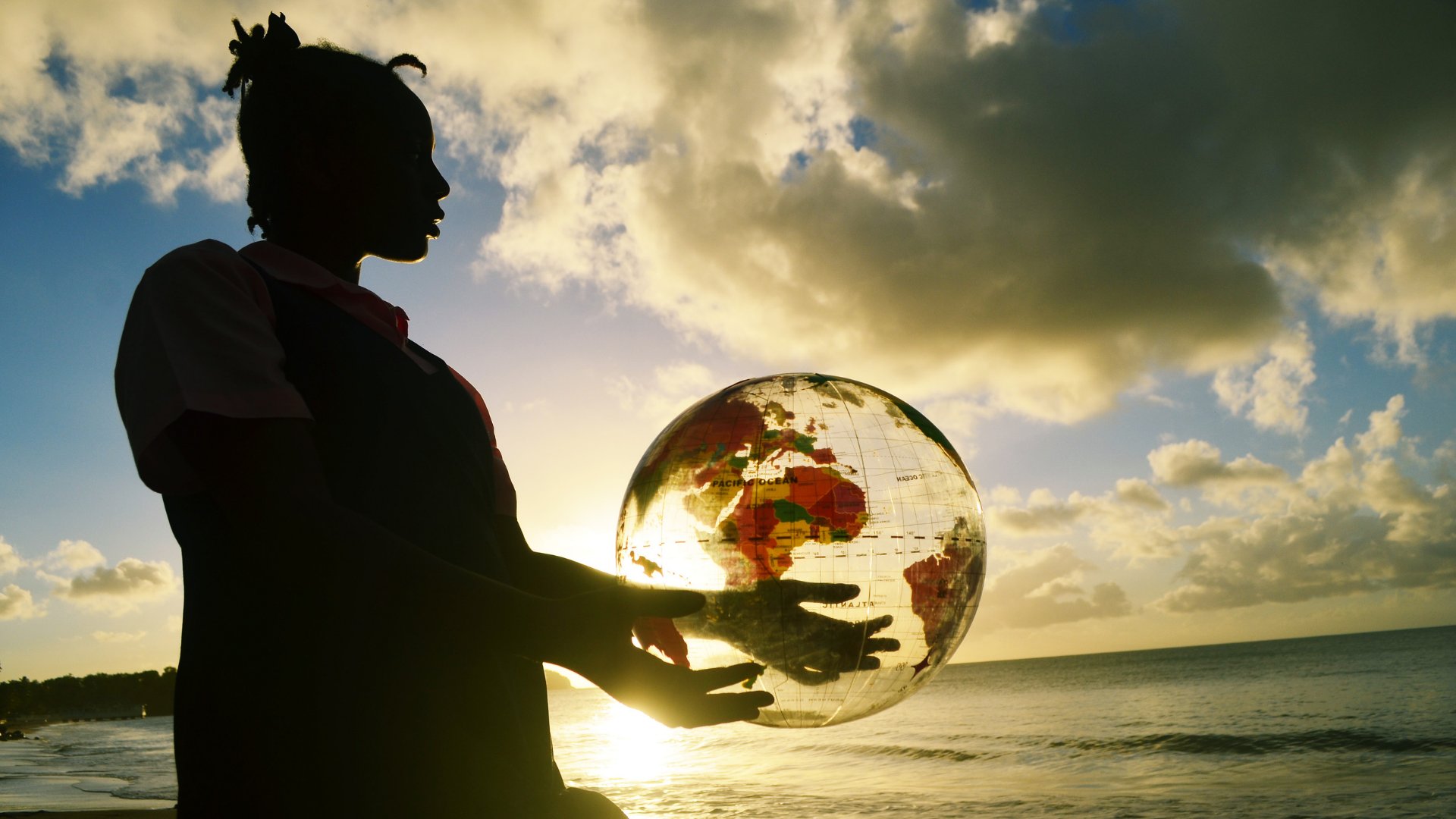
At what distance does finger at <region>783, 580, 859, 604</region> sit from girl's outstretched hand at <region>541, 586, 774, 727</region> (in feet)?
3.47

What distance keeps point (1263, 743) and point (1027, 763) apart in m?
8.78

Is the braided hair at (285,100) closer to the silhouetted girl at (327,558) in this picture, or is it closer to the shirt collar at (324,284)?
the silhouetted girl at (327,558)

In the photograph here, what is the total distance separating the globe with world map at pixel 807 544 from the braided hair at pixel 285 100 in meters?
1.45

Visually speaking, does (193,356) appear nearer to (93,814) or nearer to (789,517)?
(789,517)

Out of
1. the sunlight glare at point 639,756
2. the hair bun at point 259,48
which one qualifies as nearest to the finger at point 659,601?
the hair bun at point 259,48

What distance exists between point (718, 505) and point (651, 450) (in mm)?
420

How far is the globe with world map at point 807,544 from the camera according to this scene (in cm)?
249

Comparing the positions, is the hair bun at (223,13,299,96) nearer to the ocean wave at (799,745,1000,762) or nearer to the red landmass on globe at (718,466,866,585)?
the red landmass on globe at (718,466,866,585)

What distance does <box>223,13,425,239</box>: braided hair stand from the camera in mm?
1539

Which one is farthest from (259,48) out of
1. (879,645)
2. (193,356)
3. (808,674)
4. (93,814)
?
(93,814)

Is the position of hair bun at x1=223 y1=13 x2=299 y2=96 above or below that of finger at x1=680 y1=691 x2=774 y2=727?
above

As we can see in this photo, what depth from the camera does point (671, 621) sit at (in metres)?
2.53

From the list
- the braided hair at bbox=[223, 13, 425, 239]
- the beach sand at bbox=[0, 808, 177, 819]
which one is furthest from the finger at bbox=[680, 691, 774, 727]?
the beach sand at bbox=[0, 808, 177, 819]

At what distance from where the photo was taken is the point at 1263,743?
2616cm
